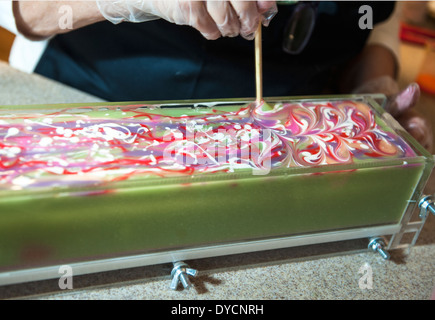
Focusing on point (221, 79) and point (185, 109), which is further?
point (221, 79)

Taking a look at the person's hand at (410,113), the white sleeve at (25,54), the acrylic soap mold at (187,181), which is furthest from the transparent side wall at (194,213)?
the white sleeve at (25,54)

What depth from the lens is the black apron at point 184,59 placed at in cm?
146

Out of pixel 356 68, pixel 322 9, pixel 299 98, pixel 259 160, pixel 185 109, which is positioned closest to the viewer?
pixel 259 160

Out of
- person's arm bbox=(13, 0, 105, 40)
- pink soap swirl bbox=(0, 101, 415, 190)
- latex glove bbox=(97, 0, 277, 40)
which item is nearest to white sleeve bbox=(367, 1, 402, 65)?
pink soap swirl bbox=(0, 101, 415, 190)

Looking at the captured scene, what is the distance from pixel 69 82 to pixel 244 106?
0.80 meters

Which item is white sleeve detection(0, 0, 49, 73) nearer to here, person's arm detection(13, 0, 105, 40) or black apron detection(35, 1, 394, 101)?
black apron detection(35, 1, 394, 101)

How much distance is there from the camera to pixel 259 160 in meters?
0.94

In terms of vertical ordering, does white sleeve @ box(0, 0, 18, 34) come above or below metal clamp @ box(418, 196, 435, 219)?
above

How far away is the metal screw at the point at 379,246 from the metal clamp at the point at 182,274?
48 centimetres

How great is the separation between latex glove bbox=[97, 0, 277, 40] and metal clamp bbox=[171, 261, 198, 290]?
586mm

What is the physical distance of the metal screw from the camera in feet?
3.44

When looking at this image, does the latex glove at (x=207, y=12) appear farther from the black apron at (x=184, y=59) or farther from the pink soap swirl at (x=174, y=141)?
the black apron at (x=184, y=59)

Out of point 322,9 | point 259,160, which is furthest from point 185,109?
point 322,9

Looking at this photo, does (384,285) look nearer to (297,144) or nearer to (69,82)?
(297,144)
